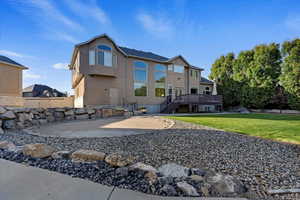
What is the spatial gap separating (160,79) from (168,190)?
17.3 metres

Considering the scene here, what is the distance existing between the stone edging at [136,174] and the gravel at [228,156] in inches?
9.0

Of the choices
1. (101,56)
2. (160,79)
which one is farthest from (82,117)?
(160,79)

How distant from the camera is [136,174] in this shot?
231cm

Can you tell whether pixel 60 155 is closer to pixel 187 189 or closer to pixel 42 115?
Answer: pixel 187 189

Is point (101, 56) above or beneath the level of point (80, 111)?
above

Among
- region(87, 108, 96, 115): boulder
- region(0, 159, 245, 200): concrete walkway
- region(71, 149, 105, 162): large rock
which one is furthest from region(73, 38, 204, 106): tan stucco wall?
region(0, 159, 245, 200): concrete walkway

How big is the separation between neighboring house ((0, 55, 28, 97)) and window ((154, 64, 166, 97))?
14.0 metres

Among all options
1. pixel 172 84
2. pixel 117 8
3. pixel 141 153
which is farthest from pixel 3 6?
pixel 172 84

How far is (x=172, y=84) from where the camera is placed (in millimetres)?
19656

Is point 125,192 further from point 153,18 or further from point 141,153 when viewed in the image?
point 153,18

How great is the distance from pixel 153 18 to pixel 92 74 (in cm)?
769

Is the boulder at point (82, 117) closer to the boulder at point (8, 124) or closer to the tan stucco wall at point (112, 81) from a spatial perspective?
the boulder at point (8, 124)

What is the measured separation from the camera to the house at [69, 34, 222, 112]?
14.5 m

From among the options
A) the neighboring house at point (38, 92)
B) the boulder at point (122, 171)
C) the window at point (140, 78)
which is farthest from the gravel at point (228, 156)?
the neighboring house at point (38, 92)
